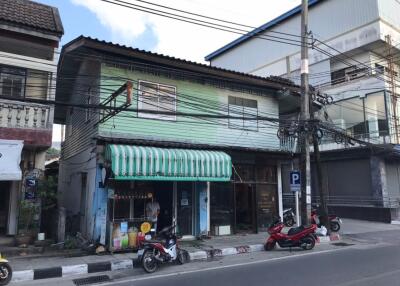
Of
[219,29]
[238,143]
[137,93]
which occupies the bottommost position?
[238,143]

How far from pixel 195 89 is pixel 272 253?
22.6ft

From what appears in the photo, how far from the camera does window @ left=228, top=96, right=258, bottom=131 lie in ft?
51.3

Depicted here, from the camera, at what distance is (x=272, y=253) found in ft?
38.5

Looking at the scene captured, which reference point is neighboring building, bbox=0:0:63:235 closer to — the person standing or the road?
the person standing

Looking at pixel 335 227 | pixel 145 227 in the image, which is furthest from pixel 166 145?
pixel 335 227


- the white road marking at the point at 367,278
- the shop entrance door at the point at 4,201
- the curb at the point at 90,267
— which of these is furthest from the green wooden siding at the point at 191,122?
the white road marking at the point at 367,278

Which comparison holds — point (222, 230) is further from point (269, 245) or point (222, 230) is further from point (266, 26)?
point (266, 26)

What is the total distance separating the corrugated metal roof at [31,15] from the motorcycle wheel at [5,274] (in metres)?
7.28

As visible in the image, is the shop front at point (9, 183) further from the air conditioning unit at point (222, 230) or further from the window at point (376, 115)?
the window at point (376, 115)

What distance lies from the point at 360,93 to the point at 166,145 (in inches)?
662

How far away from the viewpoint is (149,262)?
9000 millimetres

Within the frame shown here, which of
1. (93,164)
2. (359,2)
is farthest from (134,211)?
(359,2)

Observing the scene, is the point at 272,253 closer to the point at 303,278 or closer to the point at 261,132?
the point at 303,278

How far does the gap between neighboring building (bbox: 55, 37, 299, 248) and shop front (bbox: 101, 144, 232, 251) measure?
0.03 metres
